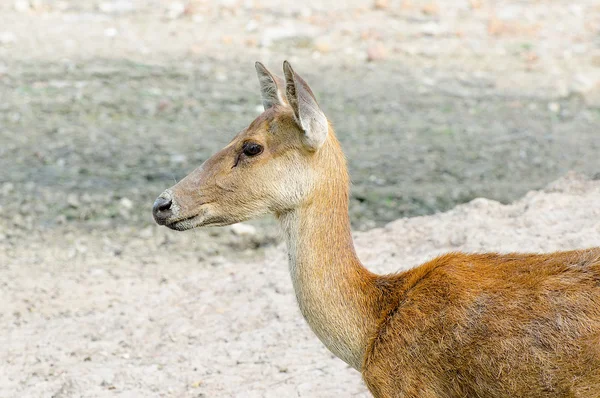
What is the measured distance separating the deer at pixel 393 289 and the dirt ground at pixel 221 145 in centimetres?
101

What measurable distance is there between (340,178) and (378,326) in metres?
0.78

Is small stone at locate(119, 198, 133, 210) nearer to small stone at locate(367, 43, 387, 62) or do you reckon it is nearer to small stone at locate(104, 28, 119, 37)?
small stone at locate(367, 43, 387, 62)

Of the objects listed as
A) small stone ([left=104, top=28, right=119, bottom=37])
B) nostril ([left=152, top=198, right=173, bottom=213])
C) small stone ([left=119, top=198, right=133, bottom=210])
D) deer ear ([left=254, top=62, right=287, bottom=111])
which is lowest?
small stone ([left=119, top=198, right=133, bottom=210])

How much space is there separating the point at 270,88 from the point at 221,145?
18.7 feet

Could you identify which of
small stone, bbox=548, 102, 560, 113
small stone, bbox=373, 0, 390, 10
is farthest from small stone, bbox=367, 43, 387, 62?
small stone, bbox=548, 102, 560, 113

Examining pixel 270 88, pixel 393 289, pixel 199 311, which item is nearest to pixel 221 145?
pixel 199 311

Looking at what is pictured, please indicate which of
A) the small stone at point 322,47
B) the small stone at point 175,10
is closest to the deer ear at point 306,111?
the small stone at point 322,47

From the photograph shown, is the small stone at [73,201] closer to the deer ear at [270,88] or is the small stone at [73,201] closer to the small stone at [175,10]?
the deer ear at [270,88]

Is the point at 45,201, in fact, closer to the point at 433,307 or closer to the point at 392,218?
the point at 392,218

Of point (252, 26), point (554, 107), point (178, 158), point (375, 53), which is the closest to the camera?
point (178, 158)

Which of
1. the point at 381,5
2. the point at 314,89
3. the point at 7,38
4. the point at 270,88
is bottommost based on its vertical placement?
Answer: the point at 7,38

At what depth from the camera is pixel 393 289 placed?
15.4 ft

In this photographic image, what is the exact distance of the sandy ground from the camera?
5.86m

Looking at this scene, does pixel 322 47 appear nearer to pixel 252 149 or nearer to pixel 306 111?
pixel 252 149
